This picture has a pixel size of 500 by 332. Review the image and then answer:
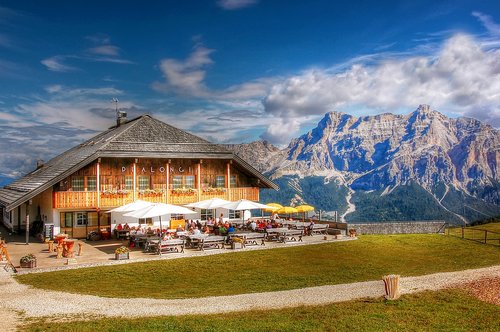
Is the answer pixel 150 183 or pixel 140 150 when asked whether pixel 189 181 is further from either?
pixel 140 150

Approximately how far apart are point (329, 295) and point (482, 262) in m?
11.6

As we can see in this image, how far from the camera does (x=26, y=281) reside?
19.3 metres

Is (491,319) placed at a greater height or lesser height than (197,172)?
lesser

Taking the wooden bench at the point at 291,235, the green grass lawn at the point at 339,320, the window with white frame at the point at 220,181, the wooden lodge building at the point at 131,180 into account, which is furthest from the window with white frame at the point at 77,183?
the green grass lawn at the point at 339,320

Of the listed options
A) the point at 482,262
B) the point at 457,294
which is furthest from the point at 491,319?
the point at 482,262

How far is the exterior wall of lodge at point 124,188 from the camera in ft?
108

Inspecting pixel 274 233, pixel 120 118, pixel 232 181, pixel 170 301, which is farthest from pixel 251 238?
pixel 120 118

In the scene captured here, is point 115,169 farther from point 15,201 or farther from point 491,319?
point 491,319

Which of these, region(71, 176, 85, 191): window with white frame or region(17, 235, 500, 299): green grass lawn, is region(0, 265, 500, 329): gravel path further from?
region(71, 176, 85, 191): window with white frame

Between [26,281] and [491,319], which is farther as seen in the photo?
[26,281]

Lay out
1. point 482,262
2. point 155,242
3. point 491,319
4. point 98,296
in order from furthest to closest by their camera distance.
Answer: point 155,242
point 482,262
point 98,296
point 491,319

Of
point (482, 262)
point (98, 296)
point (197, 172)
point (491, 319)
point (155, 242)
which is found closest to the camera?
point (491, 319)

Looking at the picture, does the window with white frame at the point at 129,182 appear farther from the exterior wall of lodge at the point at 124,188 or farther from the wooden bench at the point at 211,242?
the wooden bench at the point at 211,242

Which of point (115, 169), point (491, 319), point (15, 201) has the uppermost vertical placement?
point (115, 169)
